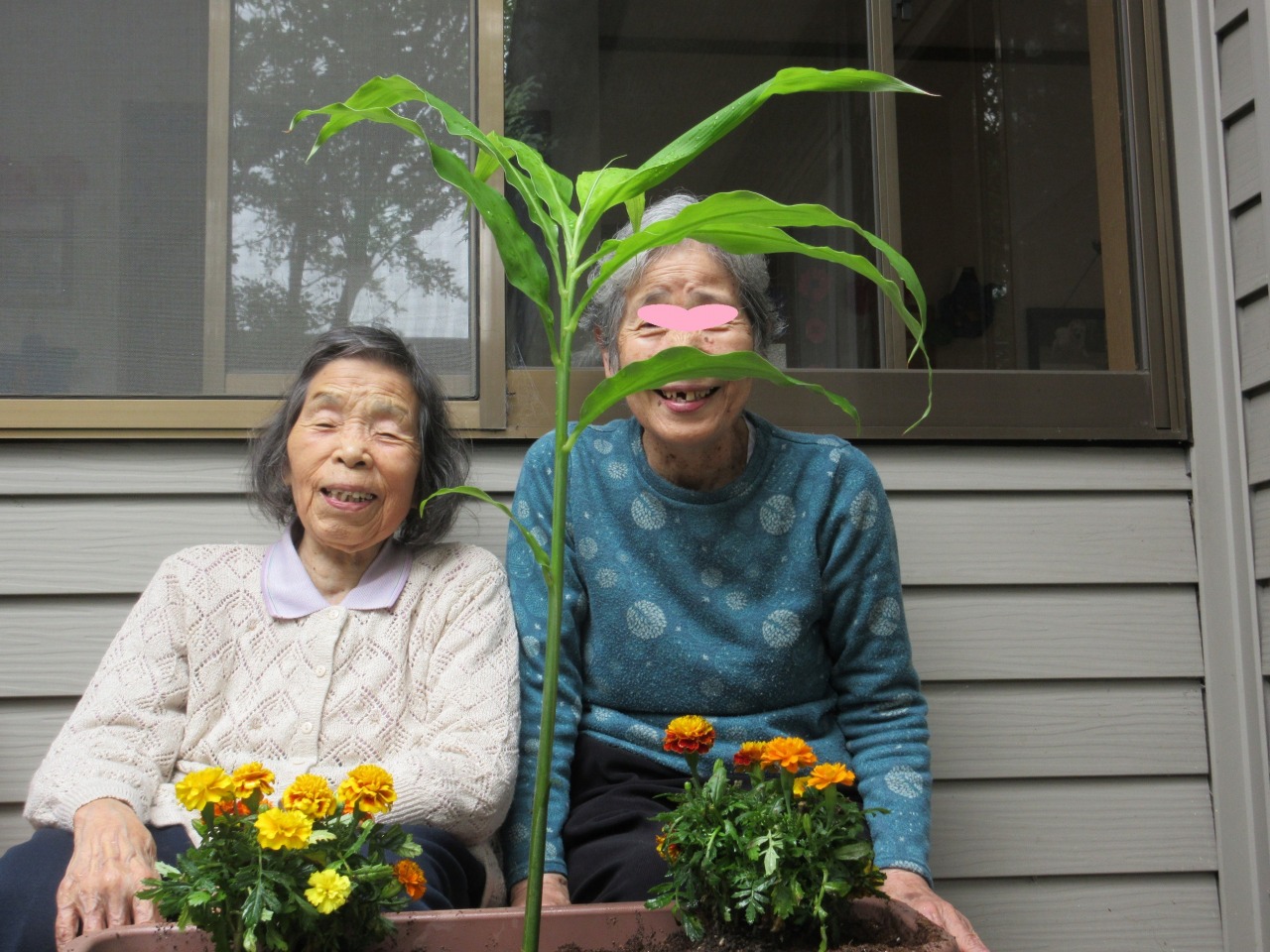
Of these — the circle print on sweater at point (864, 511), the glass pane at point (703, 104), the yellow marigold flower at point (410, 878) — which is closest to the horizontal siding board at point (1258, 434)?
the glass pane at point (703, 104)

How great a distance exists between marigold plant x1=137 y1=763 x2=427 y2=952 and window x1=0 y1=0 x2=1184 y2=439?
1006 millimetres

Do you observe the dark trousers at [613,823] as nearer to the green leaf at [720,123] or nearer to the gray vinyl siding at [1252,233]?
the green leaf at [720,123]

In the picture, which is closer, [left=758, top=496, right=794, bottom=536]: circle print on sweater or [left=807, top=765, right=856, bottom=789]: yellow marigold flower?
[left=807, top=765, right=856, bottom=789]: yellow marigold flower

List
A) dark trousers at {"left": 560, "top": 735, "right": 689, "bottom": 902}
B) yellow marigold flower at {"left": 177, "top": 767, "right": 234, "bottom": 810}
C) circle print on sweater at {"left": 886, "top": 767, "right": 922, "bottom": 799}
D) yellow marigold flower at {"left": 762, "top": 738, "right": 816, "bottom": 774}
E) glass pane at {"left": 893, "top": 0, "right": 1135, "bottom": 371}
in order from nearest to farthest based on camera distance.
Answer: yellow marigold flower at {"left": 177, "top": 767, "right": 234, "bottom": 810}, yellow marigold flower at {"left": 762, "top": 738, "right": 816, "bottom": 774}, dark trousers at {"left": 560, "top": 735, "right": 689, "bottom": 902}, circle print on sweater at {"left": 886, "top": 767, "right": 922, "bottom": 799}, glass pane at {"left": 893, "top": 0, "right": 1135, "bottom": 371}

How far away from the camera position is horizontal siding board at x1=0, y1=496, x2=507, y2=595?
1.79 meters

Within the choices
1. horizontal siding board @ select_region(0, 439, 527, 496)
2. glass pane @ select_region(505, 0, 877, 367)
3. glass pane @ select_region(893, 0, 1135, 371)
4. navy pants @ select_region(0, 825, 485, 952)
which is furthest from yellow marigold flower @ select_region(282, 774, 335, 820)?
glass pane @ select_region(893, 0, 1135, 371)

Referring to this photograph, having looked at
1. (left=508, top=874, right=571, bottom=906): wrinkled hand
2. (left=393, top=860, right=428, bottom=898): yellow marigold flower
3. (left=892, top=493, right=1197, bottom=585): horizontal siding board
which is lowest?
(left=508, top=874, right=571, bottom=906): wrinkled hand

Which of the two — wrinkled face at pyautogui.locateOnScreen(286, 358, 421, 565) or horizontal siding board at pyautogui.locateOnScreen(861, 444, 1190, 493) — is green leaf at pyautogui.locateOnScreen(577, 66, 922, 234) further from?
horizontal siding board at pyautogui.locateOnScreen(861, 444, 1190, 493)

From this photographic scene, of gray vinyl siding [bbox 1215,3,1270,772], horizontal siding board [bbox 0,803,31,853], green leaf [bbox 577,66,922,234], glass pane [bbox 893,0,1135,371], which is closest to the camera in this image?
green leaf [bbox 577,66,922,234]

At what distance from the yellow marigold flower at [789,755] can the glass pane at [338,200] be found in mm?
1044

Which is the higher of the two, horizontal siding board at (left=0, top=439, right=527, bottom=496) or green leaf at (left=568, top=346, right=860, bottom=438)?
horizontal siding board at (left=0, top=439, right=527, bottom=496)

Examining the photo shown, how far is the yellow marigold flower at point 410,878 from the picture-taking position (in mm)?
947

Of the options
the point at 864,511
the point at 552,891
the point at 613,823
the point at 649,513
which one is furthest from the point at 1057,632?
the point at 552,891

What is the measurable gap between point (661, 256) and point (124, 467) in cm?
95
